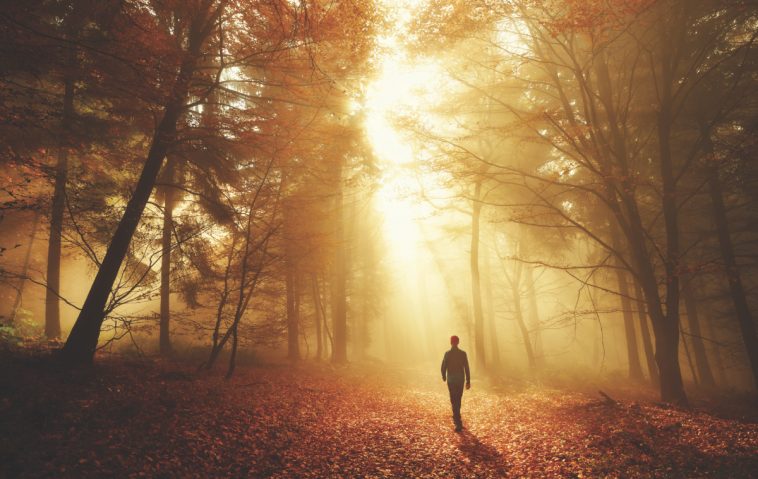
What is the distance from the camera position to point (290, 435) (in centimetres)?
627

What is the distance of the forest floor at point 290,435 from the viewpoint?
465 cm

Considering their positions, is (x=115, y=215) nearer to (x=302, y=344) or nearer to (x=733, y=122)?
(x=733, y=122)

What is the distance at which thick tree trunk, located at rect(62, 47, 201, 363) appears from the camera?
7.25m

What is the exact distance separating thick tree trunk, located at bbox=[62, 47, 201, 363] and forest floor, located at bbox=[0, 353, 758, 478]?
1.66 feet

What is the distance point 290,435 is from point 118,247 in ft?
19.0

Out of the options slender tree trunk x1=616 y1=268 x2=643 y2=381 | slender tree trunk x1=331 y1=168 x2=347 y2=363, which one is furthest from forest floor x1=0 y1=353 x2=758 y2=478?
slender tree trunk x1=616 y1=268 x2=643 y2=381

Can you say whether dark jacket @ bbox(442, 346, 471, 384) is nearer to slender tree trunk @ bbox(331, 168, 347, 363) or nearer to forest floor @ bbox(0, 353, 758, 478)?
forest floor @ bbox(0, 353, 758, 478)

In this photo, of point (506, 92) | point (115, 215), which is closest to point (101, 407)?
point (115, 215)

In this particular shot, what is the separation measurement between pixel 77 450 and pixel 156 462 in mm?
963

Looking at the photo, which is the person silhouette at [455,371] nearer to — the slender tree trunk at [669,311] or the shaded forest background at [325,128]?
the shaded forest background at [325,128]

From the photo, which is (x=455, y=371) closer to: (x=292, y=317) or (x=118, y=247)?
(x=118, y=247)

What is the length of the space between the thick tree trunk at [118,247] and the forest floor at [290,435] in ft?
1.66

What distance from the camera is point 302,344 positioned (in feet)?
118

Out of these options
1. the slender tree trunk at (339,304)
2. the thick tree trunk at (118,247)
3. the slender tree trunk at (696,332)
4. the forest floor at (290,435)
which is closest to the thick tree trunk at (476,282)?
the slender tree trunk at (339,304)
